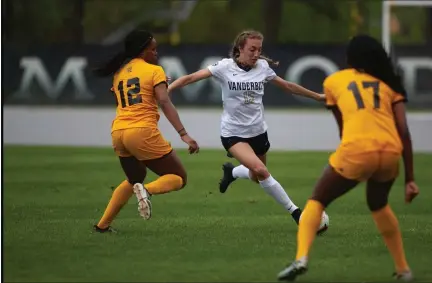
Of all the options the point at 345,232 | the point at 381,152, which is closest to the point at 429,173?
the point at 345,232

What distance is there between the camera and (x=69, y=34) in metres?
35.3

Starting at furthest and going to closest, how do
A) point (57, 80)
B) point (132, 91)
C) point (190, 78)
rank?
point (57, 80), point (190, 78), point (132, 91)

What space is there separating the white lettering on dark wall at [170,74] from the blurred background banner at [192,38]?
0.03 metres

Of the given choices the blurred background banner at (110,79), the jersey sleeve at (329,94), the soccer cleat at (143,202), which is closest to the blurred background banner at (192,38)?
the blurred background banner at (110,79)

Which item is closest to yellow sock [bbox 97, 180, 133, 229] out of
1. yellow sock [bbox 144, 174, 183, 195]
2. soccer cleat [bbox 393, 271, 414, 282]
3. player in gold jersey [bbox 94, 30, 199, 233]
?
player in gold jersey [bbox 94, 30, 199, 233]

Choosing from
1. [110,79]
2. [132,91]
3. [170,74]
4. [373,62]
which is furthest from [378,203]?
[110,79]

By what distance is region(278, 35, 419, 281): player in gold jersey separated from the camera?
878 cm

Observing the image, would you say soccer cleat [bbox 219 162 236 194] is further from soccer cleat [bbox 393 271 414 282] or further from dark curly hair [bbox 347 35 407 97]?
dark curly hair [bbox 347 35 407 97]

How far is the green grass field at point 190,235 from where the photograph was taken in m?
9.62

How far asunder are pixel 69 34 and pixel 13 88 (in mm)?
4132

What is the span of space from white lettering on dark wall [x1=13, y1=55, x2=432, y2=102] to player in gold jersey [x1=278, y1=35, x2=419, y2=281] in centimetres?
2082

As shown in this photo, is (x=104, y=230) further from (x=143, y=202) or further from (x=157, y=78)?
(x=157, y=78)

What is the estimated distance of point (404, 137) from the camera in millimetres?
8781

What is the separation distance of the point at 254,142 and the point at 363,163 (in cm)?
349
